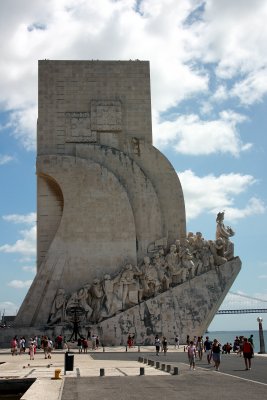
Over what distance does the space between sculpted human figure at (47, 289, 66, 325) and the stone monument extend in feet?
0.12

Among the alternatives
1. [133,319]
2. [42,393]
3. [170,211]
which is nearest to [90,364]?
[42,393]

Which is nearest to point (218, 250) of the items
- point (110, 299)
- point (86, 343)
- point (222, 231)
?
point (222, 231)

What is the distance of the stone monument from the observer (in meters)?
22.2

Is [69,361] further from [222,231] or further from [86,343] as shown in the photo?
[222,231]

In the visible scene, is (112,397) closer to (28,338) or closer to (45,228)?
(28,338)

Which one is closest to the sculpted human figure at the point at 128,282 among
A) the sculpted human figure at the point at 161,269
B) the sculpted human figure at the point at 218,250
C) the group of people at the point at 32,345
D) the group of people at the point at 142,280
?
the group of people at the point at 142,280

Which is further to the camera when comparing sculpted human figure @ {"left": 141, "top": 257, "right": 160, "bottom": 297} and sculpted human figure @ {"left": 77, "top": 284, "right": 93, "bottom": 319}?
sculpted human figure @ {"left": 141, "top": 257, "right": 160, "bottom": 297}

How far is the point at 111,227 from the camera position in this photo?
2367cm

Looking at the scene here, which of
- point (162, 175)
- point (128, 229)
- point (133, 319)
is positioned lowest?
point (133, 319)

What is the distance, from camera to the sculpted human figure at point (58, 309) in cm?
2208

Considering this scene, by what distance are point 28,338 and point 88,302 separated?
2.57 m

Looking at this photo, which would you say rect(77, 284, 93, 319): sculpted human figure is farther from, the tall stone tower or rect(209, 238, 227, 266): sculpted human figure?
rect(209, 238, 227, 266): sculpted human figure

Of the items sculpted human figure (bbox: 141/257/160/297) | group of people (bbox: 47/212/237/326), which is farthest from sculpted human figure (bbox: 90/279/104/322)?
sculpted human figure (bbox: 141/257/160/297)

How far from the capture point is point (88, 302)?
22281mm
